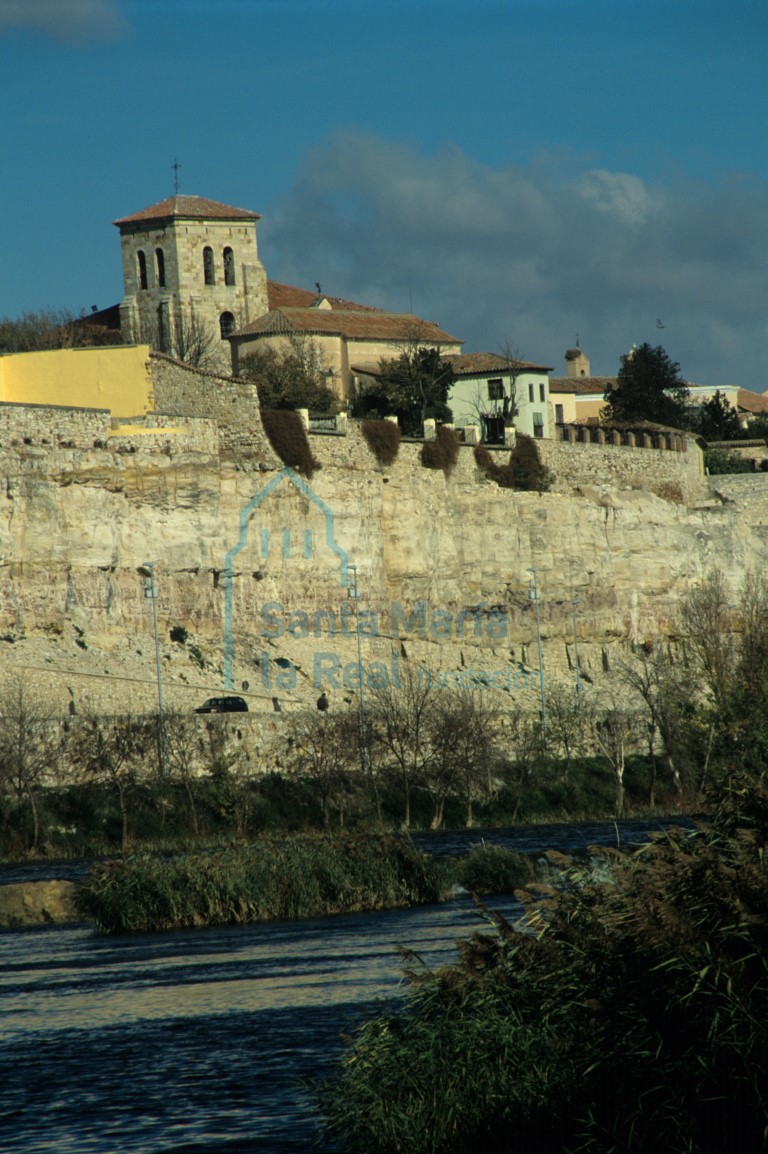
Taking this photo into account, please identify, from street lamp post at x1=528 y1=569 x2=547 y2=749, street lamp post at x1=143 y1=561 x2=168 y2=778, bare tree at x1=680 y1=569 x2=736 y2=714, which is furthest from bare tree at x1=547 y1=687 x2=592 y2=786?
street lamp post at x1=143 y1=561 x2=168 y2=778

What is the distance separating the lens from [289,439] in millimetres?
58438

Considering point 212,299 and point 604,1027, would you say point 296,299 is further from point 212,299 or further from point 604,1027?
point 604,1027

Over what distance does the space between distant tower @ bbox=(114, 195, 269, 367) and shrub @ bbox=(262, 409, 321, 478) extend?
21963 mm

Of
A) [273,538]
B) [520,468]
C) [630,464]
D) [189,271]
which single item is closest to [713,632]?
[520,468]

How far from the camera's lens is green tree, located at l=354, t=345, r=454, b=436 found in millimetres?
72312

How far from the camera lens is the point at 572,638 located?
217 feet

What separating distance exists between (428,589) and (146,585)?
41.9 ft

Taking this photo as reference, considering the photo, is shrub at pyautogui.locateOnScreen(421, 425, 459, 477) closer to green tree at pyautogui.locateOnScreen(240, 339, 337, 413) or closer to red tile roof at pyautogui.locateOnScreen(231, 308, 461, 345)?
green tree at pyautogui.locateOnScreen(240, 339, 337, 413)

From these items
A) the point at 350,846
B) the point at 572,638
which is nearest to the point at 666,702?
the point at 572,638

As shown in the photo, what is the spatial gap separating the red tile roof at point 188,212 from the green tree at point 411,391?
13005 millimetres

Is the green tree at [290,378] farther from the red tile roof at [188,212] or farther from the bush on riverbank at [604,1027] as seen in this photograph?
the bush on riverbank at [604,1027]

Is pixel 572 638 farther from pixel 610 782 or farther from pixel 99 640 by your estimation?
pixel 99 640

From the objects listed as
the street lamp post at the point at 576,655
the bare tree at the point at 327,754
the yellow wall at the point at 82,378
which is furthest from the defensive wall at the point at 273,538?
the bare tree at the point at 327,754

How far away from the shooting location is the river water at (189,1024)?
16.2 metres
